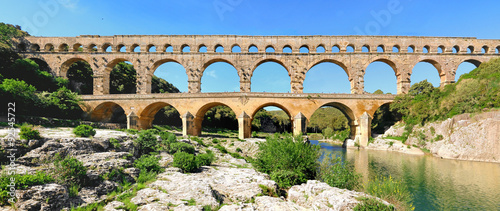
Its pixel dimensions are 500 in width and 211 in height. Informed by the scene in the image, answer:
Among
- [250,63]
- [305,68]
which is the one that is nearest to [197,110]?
[250,63]

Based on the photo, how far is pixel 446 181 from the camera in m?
12.2

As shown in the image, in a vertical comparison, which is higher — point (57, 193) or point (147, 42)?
point (147, 42)

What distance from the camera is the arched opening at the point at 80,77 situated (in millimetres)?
31812

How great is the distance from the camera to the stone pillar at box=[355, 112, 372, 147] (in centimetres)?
2523

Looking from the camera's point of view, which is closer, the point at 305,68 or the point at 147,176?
the point at 147,176

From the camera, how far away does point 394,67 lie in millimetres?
29891

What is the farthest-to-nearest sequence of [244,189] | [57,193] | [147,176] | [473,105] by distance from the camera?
[473,105]
[147,176]
[244,189]
[57,193]

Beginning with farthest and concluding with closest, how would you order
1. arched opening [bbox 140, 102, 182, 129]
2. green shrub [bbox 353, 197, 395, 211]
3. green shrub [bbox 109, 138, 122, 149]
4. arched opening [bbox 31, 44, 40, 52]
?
arched opening [bbox 140, 102, 182, 129]
arched opening [bbox 31, 44, 40, 52]
green shrub [bbox 109, 138, 122, 149]
green shrub [bbox 353, 197, 395, 211]

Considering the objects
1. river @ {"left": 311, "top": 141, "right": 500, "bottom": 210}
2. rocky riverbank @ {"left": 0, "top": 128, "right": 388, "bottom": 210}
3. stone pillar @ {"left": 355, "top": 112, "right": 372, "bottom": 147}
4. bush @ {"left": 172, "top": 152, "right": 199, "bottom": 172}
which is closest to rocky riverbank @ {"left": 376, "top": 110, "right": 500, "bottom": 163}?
river @ {"left": 311, "top": 141, "right": 500, "bottom": 210}

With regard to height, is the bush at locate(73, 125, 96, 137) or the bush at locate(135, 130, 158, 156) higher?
the bush at locate(73, 125, 96, 137)

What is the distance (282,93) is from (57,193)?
A: 871 inches

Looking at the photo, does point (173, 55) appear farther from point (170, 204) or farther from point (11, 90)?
point (170, 204)

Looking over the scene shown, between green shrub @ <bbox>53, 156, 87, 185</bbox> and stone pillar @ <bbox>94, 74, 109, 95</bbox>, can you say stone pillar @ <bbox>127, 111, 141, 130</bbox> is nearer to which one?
stone pillar @ <bbox>94, 74, 109, 95</bbox>

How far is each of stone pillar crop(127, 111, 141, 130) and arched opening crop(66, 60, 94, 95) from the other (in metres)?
15.1
